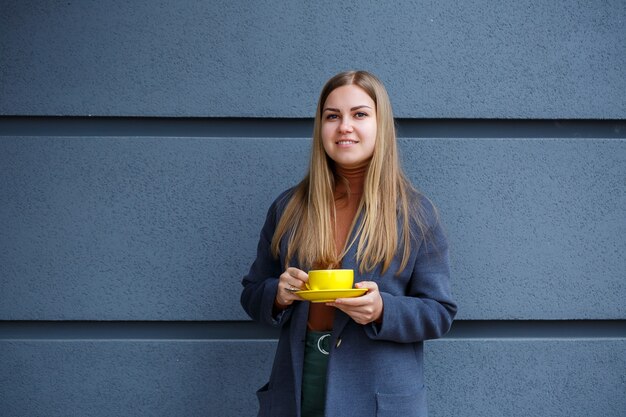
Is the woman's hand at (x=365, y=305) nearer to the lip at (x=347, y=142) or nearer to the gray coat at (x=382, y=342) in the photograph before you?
the gray coat at (x=382, y=342)

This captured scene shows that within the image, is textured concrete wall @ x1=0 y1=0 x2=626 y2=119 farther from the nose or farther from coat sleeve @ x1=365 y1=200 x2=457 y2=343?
coat sleeve @ x1=365 y1=200 x2=457 y2=343

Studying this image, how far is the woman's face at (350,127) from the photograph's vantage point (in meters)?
2.14

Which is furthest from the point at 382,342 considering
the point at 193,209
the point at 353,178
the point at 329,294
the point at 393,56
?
the point at 393,56

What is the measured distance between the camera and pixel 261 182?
275cm

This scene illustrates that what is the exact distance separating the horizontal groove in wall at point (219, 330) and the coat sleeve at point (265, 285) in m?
0.48

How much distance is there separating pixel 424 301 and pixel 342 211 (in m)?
0.41

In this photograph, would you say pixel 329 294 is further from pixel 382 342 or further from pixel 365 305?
pixel 382 342

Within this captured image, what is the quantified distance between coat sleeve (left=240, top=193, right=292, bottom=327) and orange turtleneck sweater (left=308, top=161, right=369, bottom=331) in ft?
0.33

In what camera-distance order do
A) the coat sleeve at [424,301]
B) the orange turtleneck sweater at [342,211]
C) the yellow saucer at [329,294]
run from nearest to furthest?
1. the yellow saucer at [329,294]
2. the coat sleeve at [424,301]
3. the orange turtleneck sweater at [342,211]

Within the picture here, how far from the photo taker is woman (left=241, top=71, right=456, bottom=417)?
78.2 inches

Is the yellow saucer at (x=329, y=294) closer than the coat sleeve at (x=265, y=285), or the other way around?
the yellow saucer at (x=329, y=294)

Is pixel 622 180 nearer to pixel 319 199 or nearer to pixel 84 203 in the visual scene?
pixel 319 199

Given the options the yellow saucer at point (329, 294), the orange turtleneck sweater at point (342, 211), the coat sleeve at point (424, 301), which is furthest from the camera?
the orange turtleneck sweater at point (342, 211)

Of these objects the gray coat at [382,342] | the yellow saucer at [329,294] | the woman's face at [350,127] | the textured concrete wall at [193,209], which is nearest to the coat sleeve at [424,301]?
the gray coat at [382,342]
